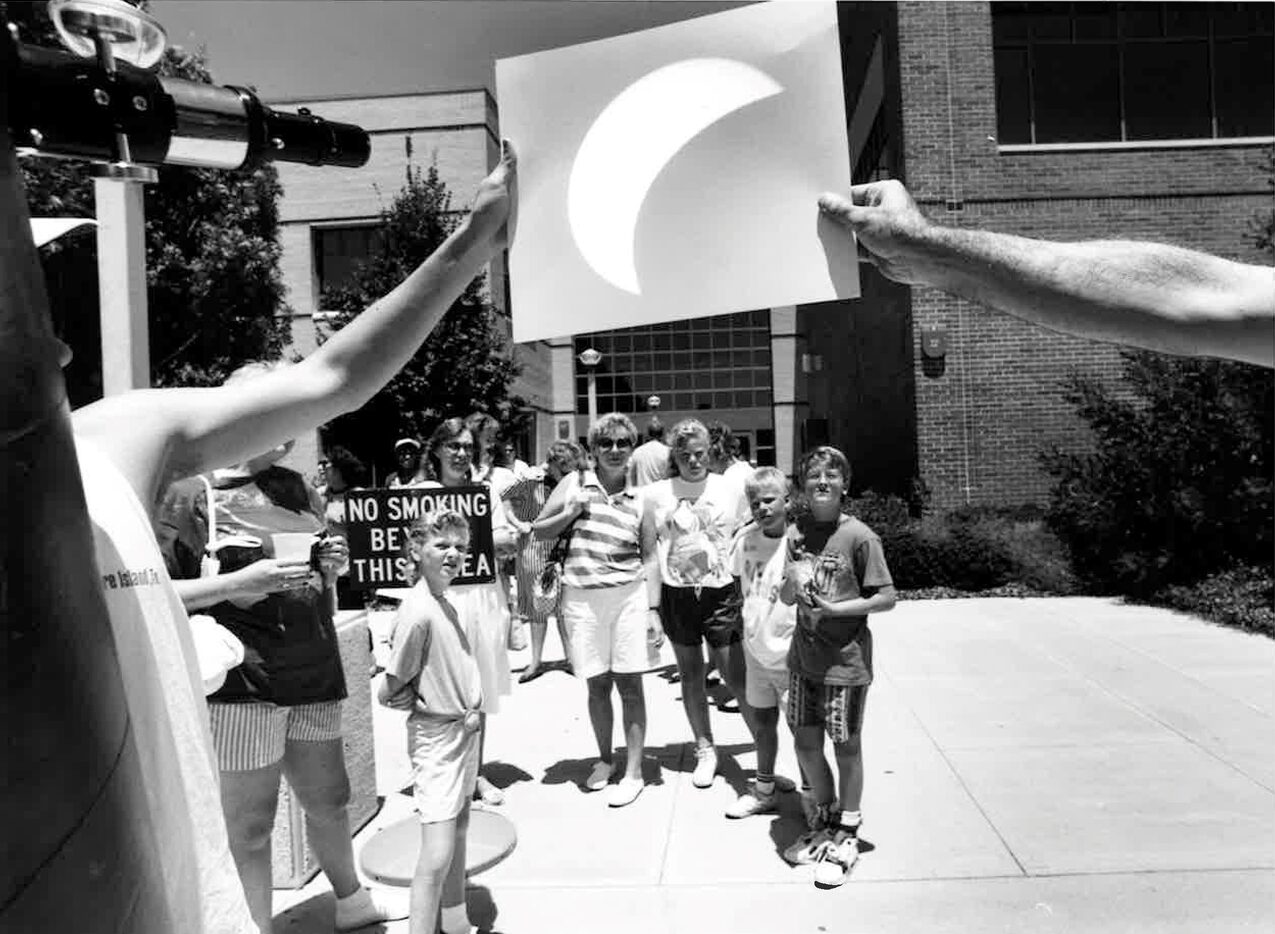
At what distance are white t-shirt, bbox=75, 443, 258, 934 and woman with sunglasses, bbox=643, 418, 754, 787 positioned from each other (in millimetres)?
4301

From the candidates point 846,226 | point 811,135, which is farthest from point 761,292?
point 811,135

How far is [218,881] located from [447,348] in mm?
16343

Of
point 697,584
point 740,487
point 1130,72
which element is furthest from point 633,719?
point 1130,72

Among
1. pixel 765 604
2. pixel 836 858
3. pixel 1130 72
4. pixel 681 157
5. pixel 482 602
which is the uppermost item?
pixel 1130 72

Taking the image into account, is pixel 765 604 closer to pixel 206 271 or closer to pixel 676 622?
pixel 676 622

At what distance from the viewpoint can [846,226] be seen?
74.0 inches

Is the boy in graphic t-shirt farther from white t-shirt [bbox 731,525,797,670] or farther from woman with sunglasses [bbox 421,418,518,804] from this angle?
woman with sunglasses [bbox 421,418,518,804]

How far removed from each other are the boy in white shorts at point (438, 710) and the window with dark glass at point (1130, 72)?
13013mm

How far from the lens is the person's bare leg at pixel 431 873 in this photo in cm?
326

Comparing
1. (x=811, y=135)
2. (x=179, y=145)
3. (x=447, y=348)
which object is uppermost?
(x=447, y=348)

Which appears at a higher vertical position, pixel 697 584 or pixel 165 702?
pixel 165 702

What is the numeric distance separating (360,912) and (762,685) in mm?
2156

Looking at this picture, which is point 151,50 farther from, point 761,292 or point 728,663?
point 728,663

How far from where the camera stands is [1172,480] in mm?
10453
